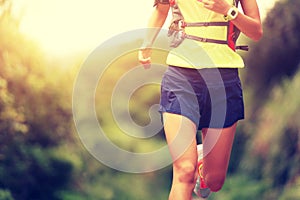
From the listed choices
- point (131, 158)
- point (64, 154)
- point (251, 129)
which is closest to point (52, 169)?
point (64, 154)

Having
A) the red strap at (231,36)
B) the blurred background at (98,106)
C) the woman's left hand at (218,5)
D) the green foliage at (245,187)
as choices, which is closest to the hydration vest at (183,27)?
the red strap at (231,36)

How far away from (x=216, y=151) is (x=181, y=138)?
611mm

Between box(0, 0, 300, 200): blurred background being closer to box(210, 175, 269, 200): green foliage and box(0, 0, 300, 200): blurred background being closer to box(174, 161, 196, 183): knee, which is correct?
box(210, 175, 269, 200): green foliage

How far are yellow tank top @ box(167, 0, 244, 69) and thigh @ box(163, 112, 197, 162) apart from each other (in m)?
0.35

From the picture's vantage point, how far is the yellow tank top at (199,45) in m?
Result: 5.61

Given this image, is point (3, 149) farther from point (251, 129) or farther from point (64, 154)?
point (251, 129)

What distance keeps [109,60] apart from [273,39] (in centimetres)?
141

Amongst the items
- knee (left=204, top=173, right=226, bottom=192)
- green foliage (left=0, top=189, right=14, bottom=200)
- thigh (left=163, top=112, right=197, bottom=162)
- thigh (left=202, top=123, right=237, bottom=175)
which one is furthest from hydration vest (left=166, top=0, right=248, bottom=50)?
green foliage (left=0, top=189, right=14, bottom=200)

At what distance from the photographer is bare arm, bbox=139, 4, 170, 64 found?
223 inches

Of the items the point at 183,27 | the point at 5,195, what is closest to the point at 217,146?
the point at 183,27

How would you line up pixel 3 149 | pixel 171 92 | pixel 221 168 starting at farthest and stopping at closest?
pixel 3 149, pixel 221 168, pixel 171 92

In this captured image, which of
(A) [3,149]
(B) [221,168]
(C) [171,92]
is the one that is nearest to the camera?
(C) [171,92]

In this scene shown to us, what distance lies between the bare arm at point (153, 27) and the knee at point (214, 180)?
105 cm

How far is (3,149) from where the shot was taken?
284 inches
